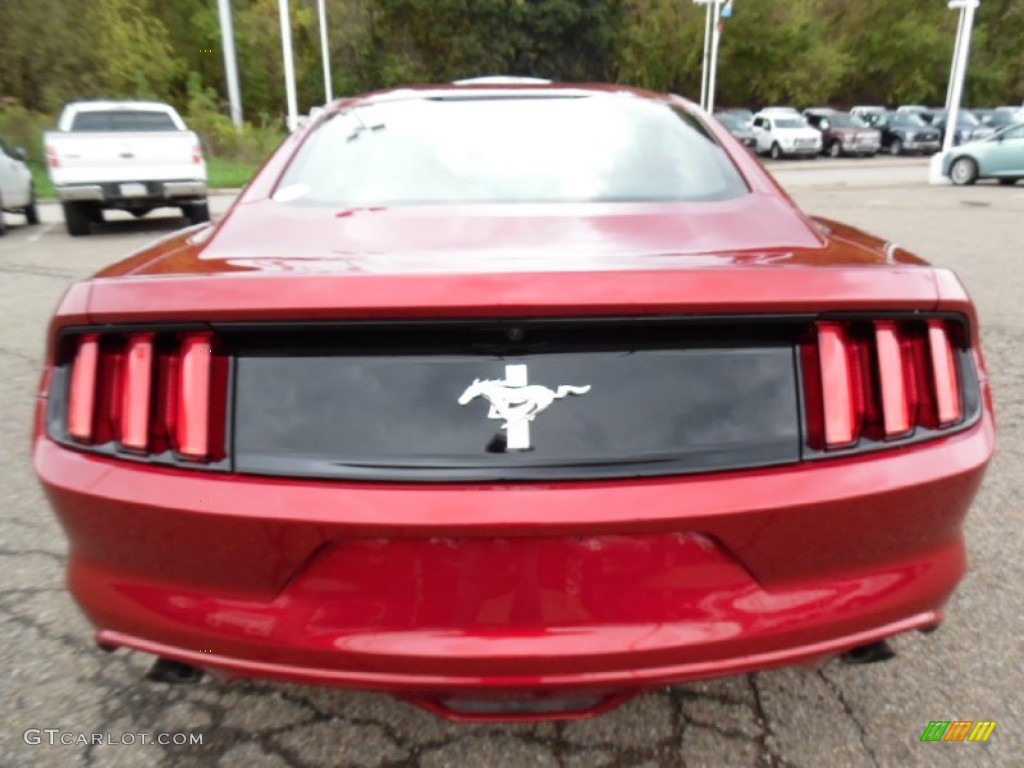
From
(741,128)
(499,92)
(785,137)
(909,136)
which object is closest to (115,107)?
(499,92)

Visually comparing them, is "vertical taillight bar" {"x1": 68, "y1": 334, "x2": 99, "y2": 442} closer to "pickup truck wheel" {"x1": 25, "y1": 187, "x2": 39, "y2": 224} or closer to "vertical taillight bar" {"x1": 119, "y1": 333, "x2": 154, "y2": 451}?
"vertical taillight bar" {"x1": 119, "y1": 333, "x2": 154, "y2": 451}

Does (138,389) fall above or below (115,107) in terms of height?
below

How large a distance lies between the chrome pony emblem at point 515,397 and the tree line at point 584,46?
117 ft

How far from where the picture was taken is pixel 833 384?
1436mm

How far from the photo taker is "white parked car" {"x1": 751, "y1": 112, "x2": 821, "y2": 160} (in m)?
29.9

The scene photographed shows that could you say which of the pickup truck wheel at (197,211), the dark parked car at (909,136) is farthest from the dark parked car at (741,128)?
the pickup truck wheel at (197,211)

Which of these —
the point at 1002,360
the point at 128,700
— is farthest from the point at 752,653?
the point at 1002,360

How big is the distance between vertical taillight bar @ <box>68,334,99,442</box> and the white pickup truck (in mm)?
10571

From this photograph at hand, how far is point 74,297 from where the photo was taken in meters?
1.49

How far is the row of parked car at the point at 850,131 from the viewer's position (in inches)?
1188

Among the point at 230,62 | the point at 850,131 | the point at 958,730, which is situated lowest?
the point at 850,131

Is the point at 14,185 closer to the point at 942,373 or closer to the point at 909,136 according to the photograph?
the point at 942,373

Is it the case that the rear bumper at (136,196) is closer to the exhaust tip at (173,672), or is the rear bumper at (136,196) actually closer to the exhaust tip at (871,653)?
the exhaust tip at (173,672)

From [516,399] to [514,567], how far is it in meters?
0.29
